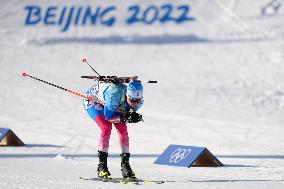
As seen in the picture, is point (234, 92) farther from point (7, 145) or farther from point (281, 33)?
point (7, 145)

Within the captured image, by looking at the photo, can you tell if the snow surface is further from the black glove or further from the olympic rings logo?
the black glove

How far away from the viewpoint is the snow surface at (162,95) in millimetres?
9441

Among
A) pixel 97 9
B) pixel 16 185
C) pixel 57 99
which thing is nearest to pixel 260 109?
pixel 57 99

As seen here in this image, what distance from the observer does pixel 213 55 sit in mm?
24469

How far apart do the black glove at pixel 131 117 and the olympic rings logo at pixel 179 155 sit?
2.37 metres

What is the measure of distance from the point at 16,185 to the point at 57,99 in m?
12.1

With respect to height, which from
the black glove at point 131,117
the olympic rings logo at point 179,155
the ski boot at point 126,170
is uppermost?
the black glove at point 131,117

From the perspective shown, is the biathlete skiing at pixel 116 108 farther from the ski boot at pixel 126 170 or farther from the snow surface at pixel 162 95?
the snow surface at pixel 162 95

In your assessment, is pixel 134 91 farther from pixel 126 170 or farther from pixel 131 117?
pixel 126 170

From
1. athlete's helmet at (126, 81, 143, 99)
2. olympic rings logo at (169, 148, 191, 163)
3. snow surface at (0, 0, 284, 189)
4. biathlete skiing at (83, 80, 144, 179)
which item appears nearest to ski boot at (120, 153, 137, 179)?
biathlete skiing at (83, 80, 144, 179)

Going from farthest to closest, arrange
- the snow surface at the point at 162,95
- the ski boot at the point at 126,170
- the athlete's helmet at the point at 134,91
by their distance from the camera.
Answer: the snow surface at the point at 162,95 < the ski boot at the point at 126,170 < the athlete's helmet at the point at 134,91

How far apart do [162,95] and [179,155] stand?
10122 millimetres

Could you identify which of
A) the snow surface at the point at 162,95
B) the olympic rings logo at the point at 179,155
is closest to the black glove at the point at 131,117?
the snow surface at the point at 162,95

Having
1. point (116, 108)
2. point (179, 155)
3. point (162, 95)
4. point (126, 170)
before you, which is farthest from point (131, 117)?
point (162, 95)
